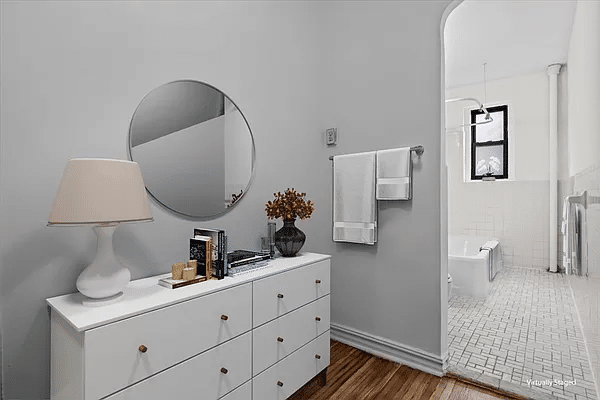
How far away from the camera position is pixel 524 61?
170 inches

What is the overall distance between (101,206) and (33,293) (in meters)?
0.52

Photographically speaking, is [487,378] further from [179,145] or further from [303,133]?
[179,145]

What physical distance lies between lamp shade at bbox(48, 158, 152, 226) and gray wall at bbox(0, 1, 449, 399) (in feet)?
0.94

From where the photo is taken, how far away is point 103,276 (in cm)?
120

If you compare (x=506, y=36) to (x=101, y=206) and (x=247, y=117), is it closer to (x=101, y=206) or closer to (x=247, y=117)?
(x=247, y=117)

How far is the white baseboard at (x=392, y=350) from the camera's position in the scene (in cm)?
210

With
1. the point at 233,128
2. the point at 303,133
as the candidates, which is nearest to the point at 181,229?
the point at 233,128

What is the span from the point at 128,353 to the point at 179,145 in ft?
3.45

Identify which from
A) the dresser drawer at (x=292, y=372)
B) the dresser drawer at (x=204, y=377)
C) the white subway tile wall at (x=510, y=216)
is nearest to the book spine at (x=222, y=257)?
the dresser drawer at (x=204, y=377)

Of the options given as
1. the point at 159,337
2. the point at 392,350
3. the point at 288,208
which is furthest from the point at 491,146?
the point at 159,337

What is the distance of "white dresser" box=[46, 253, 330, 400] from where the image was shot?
1051mm

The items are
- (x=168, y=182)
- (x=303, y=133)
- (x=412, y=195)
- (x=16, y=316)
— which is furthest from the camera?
(x=303, y=133)

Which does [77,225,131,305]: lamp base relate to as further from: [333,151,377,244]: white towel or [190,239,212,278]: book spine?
[333,151,377,244]: white towel

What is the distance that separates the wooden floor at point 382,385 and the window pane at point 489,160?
4017 mm
